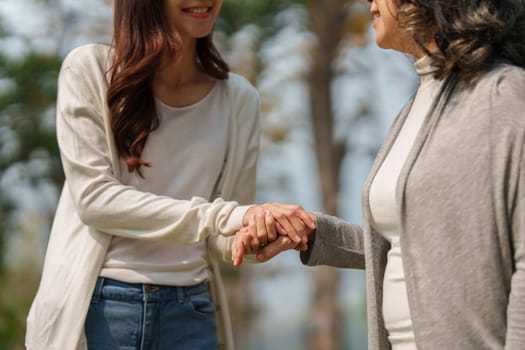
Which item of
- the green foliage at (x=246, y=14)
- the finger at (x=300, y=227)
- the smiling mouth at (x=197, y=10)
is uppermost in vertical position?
the smiling mouth at (x=197, y=10)

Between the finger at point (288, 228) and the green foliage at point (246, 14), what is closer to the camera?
the finger at point (288, 228)

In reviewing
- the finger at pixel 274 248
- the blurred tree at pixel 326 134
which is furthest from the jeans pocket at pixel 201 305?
the blurred tree at pixel 326 134

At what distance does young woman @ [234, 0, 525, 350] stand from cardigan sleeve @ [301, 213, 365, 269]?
35 centimetres

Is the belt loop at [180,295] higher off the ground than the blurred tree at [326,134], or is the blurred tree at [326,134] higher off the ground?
the belt loop at [180,295]

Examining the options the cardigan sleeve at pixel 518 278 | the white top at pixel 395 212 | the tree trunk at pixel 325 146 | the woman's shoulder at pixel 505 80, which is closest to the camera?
the cardigan sleeve at pixel 518 278

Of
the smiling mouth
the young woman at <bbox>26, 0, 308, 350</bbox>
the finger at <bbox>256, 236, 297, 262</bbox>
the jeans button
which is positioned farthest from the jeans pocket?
the smiling mouth

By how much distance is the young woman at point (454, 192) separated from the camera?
6.41 feet

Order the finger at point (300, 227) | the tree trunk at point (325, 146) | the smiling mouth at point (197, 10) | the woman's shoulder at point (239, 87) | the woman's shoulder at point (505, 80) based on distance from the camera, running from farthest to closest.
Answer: the tree trunk at point (325, 146), the woman's shoulder at point (239, 87), the smiling mouth at point (197, 10), the finger at point (300, 227), the woman's shoulder at point (505, 80)

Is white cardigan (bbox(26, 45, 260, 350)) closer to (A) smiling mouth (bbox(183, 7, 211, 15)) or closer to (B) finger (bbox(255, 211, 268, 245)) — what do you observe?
(B) finger (bbox(255, 211, 268, 245))

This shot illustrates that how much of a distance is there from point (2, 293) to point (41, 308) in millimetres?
6762

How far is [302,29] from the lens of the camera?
33.8ft

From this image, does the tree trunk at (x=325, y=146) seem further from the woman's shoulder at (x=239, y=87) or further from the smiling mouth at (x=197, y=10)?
the smiling mouth at (x=197, y=10)

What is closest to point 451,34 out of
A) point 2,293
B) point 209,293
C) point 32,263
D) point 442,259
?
point 442,259

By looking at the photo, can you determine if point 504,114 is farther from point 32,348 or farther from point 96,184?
point 32,348
